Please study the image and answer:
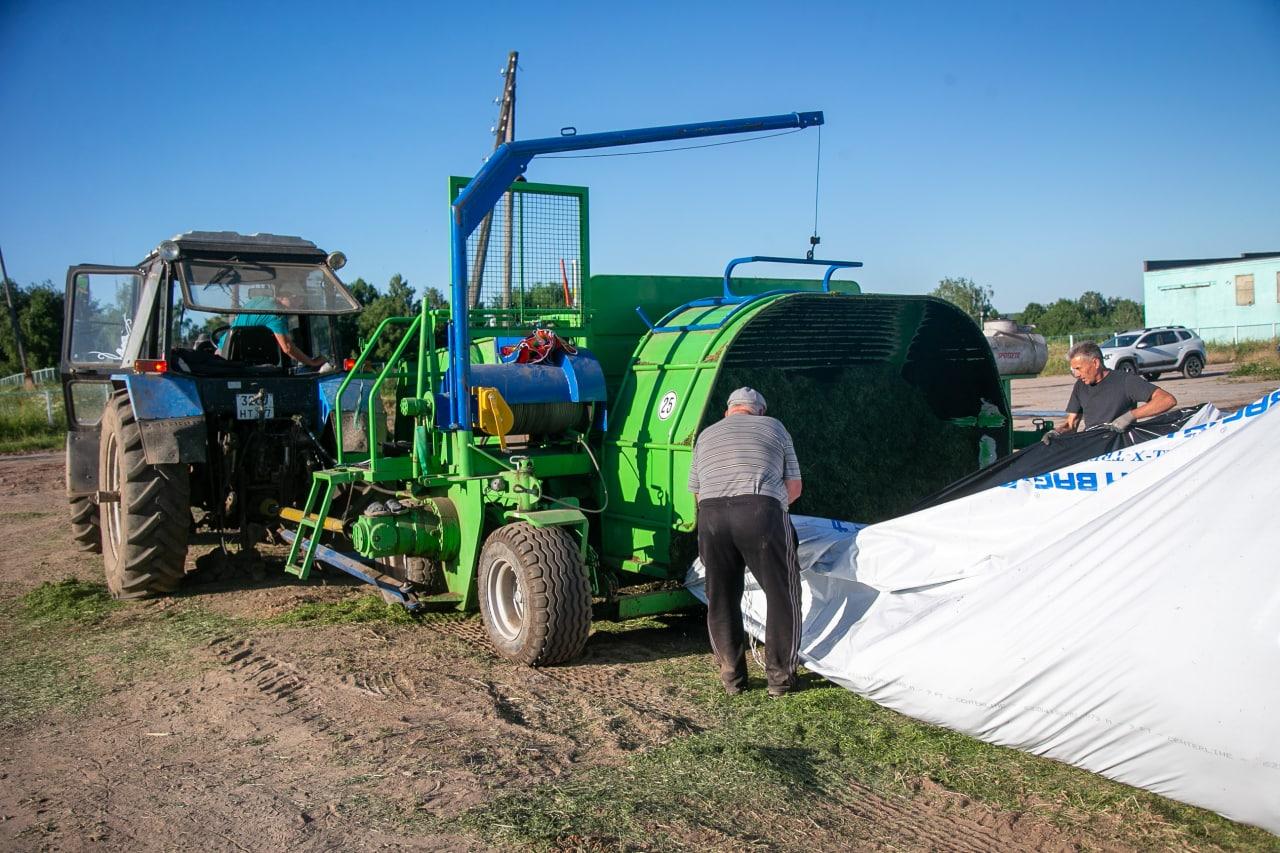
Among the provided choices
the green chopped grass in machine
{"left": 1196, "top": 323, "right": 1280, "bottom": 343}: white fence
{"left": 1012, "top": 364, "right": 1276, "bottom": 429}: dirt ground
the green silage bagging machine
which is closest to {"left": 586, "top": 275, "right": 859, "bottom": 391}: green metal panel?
the green silage bagging machine

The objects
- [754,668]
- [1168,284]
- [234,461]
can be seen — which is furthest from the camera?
[1168,284]

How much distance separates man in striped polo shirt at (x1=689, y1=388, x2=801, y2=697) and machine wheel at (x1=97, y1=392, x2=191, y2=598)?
4117 mm

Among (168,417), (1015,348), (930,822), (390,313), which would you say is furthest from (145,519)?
(390,313)

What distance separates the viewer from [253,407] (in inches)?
301

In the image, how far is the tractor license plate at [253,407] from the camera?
7.59 meters

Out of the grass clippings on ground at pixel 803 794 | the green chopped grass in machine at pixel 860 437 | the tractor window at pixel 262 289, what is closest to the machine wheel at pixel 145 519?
the tractor window at pixel 262 289

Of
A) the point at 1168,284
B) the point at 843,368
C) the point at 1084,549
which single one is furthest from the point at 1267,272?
the point at 1084,549

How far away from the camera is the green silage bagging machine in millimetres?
5789

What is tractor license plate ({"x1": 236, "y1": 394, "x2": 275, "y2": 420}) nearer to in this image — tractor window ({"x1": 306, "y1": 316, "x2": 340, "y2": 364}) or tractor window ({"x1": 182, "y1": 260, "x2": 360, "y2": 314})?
tractor window ({"x1": 182, "y1": 260, "x2": 360, "y2": 314})

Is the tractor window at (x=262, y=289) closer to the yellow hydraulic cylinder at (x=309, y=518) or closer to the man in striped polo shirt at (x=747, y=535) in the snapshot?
the yellow hydraulic cylinder at (x=309, y=518)

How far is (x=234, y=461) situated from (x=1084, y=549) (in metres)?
6.03

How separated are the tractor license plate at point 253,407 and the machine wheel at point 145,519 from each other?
22.1 inches

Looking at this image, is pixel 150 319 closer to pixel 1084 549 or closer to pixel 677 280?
pixel 677 280

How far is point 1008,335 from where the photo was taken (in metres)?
8.66
